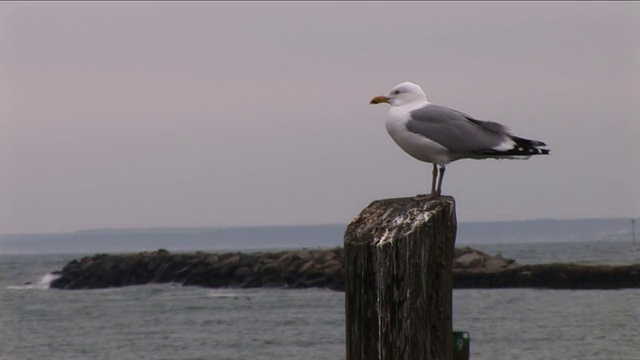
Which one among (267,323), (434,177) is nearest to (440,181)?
(434,177)

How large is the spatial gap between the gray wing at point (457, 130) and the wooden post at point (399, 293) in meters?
1.94

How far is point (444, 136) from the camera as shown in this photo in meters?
6.30

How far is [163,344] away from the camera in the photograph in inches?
1319

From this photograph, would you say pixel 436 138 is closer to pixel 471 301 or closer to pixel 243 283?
pixel 471 301

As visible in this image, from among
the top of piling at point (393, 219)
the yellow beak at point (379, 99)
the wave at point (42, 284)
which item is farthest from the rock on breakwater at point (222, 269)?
the top of piling at point (393, 219)

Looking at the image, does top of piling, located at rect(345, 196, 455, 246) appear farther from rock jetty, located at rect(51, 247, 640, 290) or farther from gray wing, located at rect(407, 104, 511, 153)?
rock jetty, located at rect(51, 247, 640, 290)

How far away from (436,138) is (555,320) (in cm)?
3203

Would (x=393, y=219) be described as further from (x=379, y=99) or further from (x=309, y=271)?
(x=309, y=271)

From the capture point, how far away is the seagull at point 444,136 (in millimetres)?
6152

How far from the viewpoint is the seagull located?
615 cm

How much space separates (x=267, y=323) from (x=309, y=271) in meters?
7.53

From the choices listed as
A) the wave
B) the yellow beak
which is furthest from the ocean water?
the yellow beak

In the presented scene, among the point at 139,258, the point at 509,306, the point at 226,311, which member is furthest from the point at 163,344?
the point at 139,258

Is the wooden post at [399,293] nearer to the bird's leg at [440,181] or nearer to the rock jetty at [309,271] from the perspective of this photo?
the bird's leg at [440,181]
